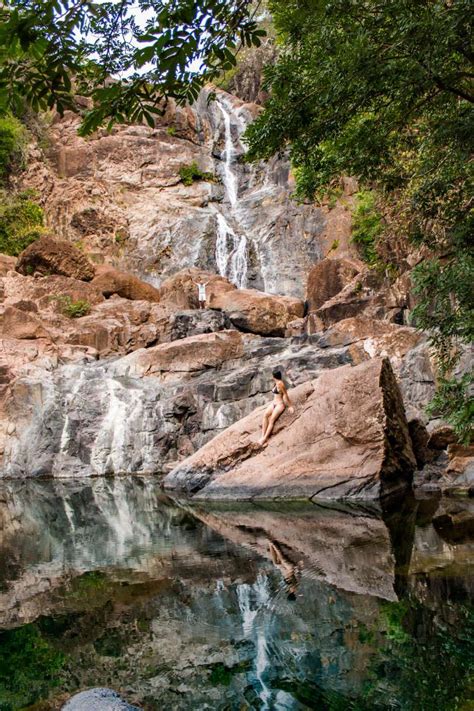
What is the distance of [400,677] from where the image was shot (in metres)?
3.52

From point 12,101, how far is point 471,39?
4507mm

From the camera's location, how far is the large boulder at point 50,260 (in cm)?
2755

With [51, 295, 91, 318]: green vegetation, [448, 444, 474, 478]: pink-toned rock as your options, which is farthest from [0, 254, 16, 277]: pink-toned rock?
[448, 444, 474, 478]: pink-toned rock

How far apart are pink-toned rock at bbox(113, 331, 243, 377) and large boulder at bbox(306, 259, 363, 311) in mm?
5339

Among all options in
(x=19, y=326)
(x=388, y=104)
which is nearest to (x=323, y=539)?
(x=388, y=104)

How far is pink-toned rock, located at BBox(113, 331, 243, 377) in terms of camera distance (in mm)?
20469

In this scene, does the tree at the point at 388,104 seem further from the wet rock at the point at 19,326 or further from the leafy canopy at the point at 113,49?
the wet rock at the point at 19,326

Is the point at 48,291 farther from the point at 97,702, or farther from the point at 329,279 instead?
the point at 97,702

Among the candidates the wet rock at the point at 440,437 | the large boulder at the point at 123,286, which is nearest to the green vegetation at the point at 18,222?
the large boulder at the point at 123,286

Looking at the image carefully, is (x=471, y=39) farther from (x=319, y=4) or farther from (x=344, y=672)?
(x=344, y=672)

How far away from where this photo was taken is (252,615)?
15.6 ft

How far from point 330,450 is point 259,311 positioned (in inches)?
522

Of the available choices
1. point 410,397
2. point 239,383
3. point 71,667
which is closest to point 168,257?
point 239,383

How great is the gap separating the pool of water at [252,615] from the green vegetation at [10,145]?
103 ft
